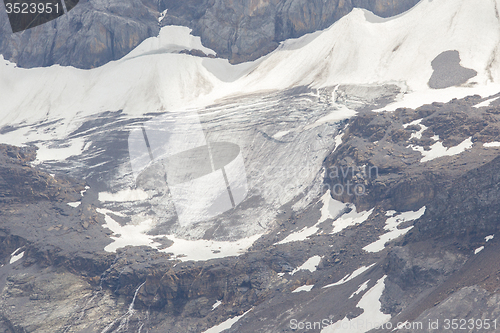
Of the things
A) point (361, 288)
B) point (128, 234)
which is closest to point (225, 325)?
point (361, 288)

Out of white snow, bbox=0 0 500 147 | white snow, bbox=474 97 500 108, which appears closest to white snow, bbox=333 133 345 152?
white snow, bbox=0 0 500 147

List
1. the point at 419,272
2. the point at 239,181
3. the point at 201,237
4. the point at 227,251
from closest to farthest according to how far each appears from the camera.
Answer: the point at 419,272, the point at 227,251, the point at 201,237, the point at 239,181

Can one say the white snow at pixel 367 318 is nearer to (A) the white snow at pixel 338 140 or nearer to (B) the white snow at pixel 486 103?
(A) the white snow at pixel 338 140

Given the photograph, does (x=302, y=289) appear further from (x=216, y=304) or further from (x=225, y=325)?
(x=216, y=304)

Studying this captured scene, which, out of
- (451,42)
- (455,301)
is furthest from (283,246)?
(451,42)

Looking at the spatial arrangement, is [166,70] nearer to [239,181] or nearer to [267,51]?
[267,51]

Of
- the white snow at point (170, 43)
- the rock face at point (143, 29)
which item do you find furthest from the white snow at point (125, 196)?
the rock face at point (143, 29)

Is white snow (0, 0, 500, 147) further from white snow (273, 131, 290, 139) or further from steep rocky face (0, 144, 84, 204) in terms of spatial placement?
steep rocky face (0, 144, 84, 204)

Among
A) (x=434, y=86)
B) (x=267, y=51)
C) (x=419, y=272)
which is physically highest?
(x=267, y=51)
